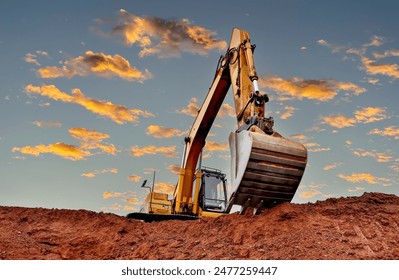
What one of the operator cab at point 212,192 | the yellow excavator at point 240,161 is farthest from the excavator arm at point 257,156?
the operator cab at point 212,192

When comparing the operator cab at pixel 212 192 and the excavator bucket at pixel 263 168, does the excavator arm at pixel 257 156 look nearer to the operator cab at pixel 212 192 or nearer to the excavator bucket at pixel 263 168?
the excavator bucket at pixel 263 168

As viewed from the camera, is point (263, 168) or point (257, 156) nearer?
point (257, 156)

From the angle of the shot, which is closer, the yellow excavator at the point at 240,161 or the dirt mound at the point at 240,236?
the dirt mound at the point at 240,236

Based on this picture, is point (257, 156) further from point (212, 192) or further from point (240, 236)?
point (212, 192)

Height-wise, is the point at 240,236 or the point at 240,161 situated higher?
the point at 240,161

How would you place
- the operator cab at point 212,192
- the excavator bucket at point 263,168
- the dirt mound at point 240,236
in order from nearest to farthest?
the dirt mound at point 240,236, the excavator bucket at point 263,168, the operator cab at point 212,192

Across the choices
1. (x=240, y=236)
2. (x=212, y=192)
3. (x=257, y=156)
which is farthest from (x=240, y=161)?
(x=212, y=192)

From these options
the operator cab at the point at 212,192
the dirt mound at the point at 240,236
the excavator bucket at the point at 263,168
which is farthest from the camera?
the operator cab at the point at 212,192

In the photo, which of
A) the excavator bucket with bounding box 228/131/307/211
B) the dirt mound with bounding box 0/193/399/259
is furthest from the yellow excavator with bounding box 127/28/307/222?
the dirt mound with bounding box 0/193/399/259

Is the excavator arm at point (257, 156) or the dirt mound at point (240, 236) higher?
the excavator arm at point (257, 156)

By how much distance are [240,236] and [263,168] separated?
1247 mm

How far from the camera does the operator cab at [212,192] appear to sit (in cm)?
1199

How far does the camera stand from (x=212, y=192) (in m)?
12.2
